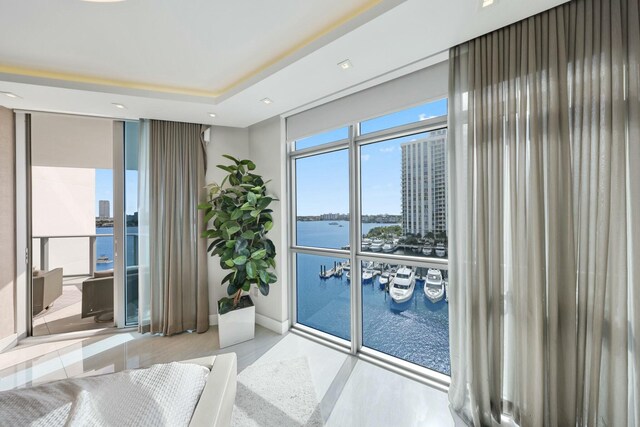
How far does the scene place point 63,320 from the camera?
3.43m

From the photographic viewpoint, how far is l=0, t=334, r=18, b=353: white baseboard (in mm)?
Answer: 2732

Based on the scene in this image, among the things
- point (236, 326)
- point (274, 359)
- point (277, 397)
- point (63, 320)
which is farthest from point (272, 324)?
point (63, 320)

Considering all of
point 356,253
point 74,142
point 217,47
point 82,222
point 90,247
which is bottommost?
point 90,247

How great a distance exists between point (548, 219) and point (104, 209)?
4.79 metres

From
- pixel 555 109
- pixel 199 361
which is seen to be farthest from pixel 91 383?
pixel 555 109

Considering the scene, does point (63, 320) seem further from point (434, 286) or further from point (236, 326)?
point (434, 286)

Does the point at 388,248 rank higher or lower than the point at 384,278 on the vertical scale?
higher

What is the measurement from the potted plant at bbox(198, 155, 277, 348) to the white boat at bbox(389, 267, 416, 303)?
4.32 feet

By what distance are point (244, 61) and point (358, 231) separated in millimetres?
1874

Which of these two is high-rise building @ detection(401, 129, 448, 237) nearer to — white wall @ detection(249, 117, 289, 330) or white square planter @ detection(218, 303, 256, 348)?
white wall @ detection(249, 117, 289, 330)

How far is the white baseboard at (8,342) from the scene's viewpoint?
8.96ft

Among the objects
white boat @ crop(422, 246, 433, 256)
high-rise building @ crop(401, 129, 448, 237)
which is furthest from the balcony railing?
white boat @ crop(422, 246, 433, 256)

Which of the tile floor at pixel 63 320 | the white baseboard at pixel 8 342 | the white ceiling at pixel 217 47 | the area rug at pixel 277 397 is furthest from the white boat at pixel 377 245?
the white baseboard at pixel 8 342

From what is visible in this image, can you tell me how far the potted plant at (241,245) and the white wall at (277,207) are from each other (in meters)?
0.11
